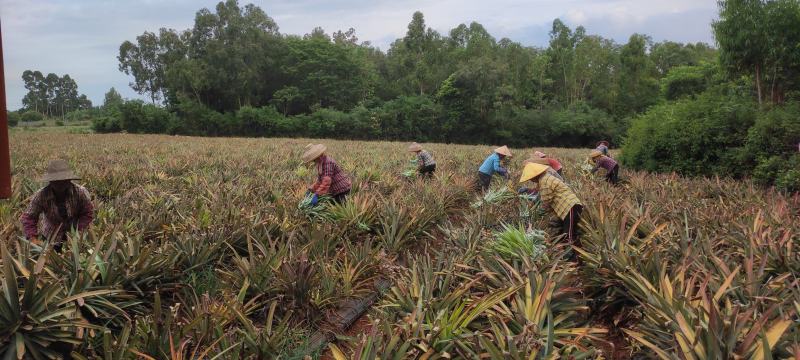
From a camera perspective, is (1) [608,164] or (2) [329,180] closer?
(2) [329,180]

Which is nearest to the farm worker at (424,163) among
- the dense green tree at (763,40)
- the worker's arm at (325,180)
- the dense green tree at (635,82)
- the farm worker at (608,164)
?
the farm worker at (608,164)

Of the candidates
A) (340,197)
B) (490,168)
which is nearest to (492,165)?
(490,168)

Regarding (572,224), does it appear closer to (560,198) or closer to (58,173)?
(560,198)

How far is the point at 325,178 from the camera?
6.66 meters

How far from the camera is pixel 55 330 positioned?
114 inches

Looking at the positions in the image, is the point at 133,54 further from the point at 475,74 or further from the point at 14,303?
the point at 14,303

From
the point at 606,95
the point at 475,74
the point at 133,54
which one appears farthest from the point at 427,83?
the point at 133,54

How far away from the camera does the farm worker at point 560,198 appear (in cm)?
549

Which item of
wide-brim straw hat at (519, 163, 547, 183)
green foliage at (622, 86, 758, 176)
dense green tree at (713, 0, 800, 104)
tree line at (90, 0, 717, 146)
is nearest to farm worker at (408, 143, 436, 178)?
wide-brim straw hat at (519, 163, 547, 183)

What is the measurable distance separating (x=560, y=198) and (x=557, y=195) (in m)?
0.05

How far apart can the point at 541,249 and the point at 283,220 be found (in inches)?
125

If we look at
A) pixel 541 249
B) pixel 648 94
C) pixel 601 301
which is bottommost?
pixel 601 301

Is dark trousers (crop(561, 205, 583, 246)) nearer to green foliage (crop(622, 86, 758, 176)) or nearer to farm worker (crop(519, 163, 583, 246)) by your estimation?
farm worker (crop(519, 163, 583, 246))

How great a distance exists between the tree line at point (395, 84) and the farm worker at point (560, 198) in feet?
135
